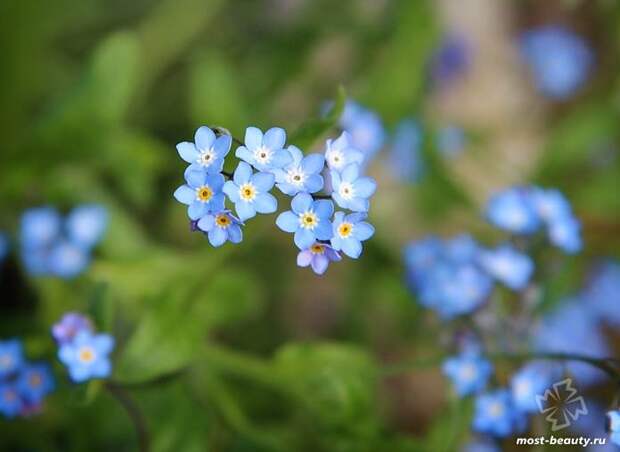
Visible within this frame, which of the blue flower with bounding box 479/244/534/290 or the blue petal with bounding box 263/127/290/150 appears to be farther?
the blue flower with bounding box 479/244/534/290

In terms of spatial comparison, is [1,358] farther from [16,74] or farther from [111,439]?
[16,74]

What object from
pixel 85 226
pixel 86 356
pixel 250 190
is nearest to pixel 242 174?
pixel 250 190

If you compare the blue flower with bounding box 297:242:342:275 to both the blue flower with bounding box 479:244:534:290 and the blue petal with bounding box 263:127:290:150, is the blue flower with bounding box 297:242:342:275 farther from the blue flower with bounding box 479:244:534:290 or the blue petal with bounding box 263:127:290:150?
the blue flower with bounding box 479:244:534:290

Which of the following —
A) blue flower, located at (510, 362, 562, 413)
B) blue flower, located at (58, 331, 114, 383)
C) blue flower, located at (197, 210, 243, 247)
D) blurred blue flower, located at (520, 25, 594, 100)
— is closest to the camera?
blue flower, located at (197, 210, 243, 247)

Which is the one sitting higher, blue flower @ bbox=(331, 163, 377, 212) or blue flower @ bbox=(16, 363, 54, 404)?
blue flower @ bbox=(331, 163, 377, 212)

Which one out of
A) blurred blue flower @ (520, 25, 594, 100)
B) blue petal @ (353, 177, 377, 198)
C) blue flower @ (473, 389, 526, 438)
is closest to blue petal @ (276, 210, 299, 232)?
blue petal @ (353, 177, 377, 198)

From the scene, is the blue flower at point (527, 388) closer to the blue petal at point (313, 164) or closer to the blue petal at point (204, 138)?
the blue petal at point (313, 164)

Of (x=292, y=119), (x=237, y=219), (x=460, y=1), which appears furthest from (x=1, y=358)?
(x=460, y=1)
